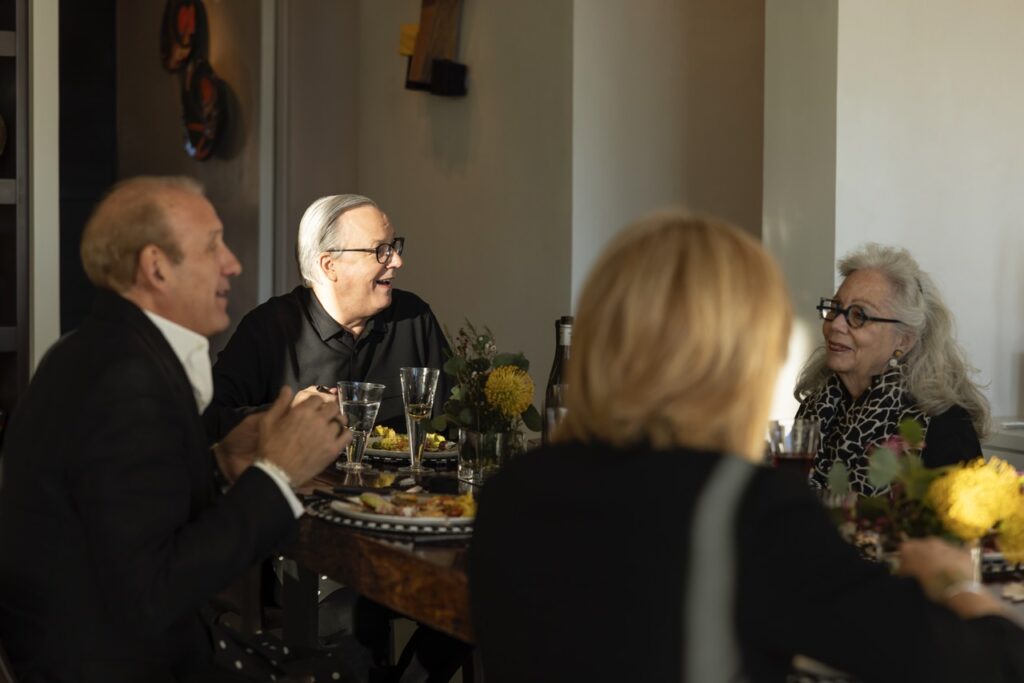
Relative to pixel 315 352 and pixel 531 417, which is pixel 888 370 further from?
pixel 315 352

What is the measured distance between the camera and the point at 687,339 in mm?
1129

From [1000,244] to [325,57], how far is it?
11.5 ft

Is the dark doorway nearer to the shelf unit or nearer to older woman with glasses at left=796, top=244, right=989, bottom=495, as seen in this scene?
the shelf unit

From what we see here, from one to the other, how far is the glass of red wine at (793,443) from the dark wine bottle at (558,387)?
39cm

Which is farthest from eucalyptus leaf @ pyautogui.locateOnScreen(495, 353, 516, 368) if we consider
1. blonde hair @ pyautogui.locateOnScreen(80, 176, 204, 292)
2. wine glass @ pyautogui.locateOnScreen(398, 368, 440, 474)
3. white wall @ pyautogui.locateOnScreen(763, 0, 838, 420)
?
white wall @ pyautogui.locateOnScreen(763, 0, 838, 420)

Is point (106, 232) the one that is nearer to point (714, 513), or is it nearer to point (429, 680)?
point (714, 513)

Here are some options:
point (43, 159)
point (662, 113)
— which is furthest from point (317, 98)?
point (43, 159)

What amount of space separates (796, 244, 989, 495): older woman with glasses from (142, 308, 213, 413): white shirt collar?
47.2 inches

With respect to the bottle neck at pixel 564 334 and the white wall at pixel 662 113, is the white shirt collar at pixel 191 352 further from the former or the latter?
the white wall at pixel 662 113

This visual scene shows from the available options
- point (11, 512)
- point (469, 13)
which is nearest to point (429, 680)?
point (11, 512)

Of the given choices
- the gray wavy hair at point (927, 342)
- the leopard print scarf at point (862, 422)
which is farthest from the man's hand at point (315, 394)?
the gray wavy hair at point (927, 342)

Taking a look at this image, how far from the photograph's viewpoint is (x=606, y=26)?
13.7 ft

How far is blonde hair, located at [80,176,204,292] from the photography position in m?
1.76

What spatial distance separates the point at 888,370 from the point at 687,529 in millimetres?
1635
